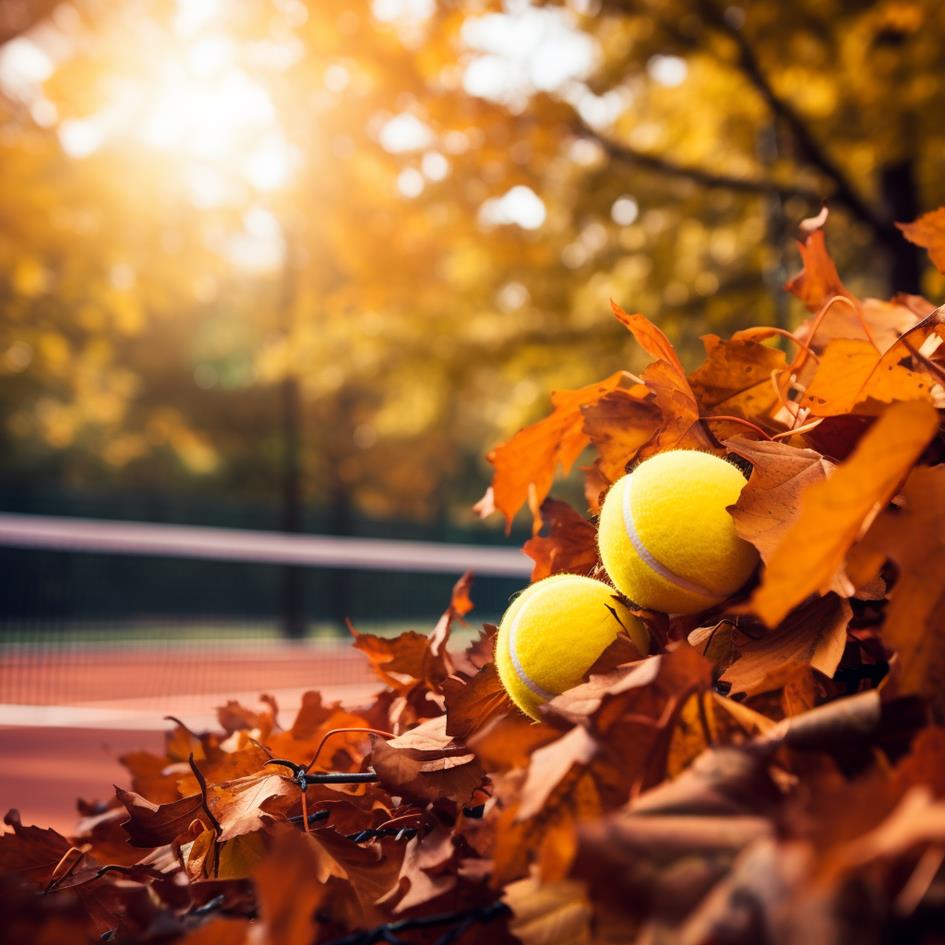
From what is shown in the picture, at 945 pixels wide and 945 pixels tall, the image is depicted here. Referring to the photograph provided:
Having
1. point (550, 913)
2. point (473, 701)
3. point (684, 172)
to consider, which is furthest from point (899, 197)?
point (550, 913)

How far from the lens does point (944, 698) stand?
564 mm

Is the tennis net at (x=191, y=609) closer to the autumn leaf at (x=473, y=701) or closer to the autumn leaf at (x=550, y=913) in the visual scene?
the autumn leaf at (x=473, y=701)

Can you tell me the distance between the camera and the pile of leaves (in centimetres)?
42

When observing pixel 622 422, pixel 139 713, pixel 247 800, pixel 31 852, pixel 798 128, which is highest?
pixel 622 422

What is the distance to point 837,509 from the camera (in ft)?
1.77

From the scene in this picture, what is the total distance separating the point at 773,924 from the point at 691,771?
5.4 inches

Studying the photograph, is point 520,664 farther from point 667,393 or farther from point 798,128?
point 798,128

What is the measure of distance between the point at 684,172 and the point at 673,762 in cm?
893

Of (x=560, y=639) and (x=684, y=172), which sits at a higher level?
(x=560, y=639)

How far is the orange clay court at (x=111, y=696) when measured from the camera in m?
3.77

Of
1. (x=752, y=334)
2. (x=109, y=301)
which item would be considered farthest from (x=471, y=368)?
(x=752, y=334)

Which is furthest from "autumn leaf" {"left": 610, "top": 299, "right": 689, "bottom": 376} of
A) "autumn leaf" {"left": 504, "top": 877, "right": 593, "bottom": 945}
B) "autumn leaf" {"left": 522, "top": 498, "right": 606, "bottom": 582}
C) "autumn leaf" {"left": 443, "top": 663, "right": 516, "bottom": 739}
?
"autumn leaf" {"left": 504, "top": 877, "right": 593, "bottom": 945}

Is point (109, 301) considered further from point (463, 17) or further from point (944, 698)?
point (944, 698)

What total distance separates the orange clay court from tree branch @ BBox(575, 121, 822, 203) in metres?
5.23
